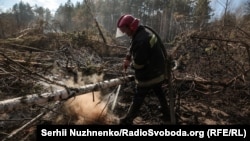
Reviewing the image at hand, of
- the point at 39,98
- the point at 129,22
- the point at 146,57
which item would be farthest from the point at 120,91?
the point at 39,98

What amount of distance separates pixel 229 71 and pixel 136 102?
367cm

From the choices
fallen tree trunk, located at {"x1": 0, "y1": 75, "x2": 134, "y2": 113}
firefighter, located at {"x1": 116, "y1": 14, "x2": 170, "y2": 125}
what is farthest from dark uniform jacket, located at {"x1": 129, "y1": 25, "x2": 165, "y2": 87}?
fallen tree trunk, located at {"x1": 0, "y1": 75, "x2": 134, "y2": 113}

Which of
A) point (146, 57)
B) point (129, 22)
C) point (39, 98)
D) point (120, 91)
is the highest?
point (129, 22)

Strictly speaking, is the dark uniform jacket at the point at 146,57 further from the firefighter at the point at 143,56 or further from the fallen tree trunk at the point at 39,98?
the fallen tree trunk at the point at 39,98

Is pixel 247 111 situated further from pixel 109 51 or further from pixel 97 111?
pixel 109 51

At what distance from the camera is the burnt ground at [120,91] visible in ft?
15.2

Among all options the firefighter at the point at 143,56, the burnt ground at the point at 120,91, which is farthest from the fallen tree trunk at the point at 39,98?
the firefighter at the point at 143,56

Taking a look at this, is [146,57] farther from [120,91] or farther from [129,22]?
[120,91]

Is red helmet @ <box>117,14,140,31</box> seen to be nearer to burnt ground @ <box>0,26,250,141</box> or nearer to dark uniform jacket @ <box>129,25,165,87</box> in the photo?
dark uniform jacket @ <box>129,25,165,87</box>

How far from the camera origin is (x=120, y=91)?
6.46 m

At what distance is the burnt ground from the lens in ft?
15.2

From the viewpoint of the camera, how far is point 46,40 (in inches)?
444

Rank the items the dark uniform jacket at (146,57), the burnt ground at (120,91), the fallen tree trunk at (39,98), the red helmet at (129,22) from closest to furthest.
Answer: the fallen tree trunk at (39,98) → the dark uniform jacket at (146,57) → the red helmet at (129,22) → the burnt ground at (120,91)

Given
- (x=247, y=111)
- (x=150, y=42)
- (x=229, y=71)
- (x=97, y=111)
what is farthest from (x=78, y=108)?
(x=229, y=71)
